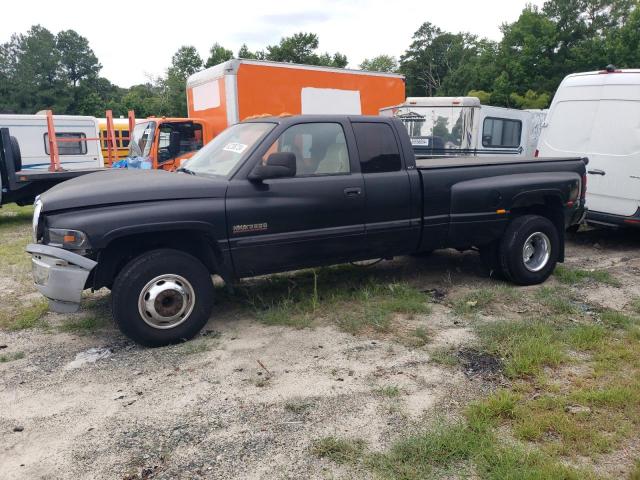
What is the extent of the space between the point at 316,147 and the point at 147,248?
179 centimetres

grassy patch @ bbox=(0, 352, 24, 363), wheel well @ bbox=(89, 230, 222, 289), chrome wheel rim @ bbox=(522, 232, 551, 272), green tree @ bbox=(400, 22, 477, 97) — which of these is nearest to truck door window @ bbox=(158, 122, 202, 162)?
wheel well @ bbox=(89, 230, 222, 289)

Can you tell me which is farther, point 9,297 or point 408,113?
point 408,113

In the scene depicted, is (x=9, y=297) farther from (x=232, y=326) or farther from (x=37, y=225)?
(x=232, y=326)

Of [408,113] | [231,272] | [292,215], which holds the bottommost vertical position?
[231,272]

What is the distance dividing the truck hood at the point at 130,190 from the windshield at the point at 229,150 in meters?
0.28

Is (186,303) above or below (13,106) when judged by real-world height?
below

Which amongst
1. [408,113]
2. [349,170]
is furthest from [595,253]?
[408,113]

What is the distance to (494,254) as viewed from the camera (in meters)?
5.94

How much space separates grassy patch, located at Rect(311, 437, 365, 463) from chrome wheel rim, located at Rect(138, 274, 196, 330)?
5.95 feet

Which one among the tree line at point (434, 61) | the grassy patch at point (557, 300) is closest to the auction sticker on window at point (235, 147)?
the grassy patch at point (557, 300)

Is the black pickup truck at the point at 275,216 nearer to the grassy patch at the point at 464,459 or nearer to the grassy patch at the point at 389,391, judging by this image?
the grassy patch at the point at 389,391

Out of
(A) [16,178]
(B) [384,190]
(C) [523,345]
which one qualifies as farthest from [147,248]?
(A) [16,178]

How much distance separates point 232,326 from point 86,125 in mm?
12859

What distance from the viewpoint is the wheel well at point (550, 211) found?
601 cm
